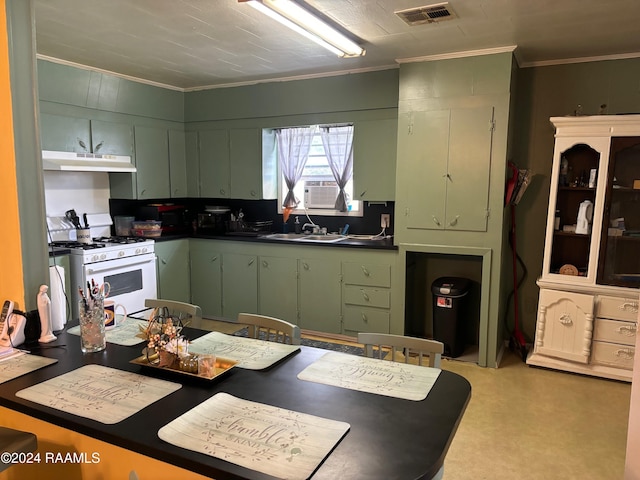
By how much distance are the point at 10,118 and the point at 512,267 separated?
3883mm

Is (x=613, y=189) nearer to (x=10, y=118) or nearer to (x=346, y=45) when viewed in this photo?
(x=346, y=45)

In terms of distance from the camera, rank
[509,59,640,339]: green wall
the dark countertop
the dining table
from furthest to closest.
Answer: the dark countertop, [509,59,640,339]: green wall, the dining table

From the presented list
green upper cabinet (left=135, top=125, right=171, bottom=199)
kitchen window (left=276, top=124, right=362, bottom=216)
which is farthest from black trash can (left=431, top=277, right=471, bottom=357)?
green upper cabinet (left=135, top=125, right=171, bottom=199)

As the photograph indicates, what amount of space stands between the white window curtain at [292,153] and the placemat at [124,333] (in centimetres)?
293

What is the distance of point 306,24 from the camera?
2816 millimetres

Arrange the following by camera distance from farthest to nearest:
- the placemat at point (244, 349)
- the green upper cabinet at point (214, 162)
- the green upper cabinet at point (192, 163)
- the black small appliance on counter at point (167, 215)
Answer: the green upper cabinet at point (192, 163), the green upper cabinet at point (214, 162), the black small appliance on counter at point (167, 215), the placemat at point (244, 349)

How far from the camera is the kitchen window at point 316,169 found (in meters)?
4.78

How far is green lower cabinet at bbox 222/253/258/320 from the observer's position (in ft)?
15.6

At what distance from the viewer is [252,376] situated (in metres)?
1.73

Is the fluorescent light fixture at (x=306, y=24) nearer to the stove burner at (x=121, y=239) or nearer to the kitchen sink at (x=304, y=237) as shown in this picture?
the kitchen sink at (x=304, y=237)

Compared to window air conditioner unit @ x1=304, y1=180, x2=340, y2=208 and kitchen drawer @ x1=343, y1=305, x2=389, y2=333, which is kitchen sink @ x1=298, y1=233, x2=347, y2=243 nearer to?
window air conditioner unit @ x1=304, y1=180, x2=340, y2=208

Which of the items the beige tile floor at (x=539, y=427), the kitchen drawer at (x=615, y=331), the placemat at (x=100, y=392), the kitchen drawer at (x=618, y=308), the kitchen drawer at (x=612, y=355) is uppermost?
the placemat at (x=100, y=392)

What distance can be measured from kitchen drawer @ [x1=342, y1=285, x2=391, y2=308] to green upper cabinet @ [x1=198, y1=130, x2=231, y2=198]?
1.82 meters

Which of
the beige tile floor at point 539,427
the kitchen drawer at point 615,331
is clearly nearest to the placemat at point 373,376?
the beige tile floor at point 539,427
